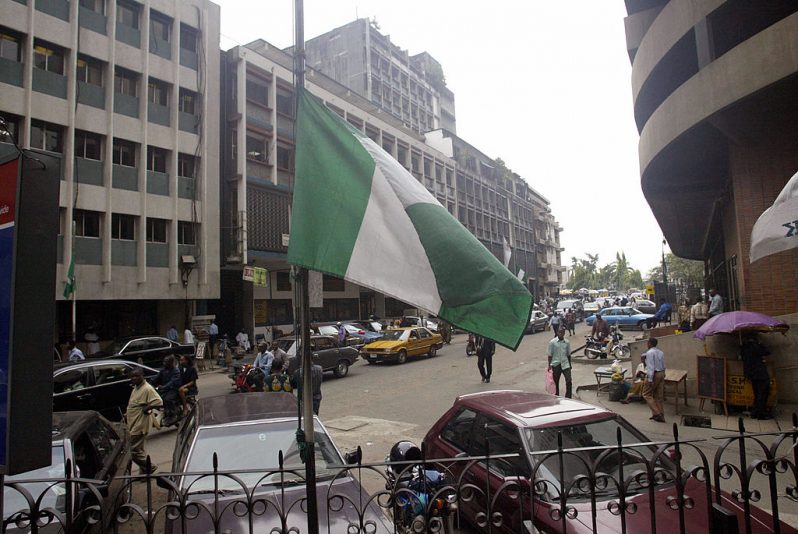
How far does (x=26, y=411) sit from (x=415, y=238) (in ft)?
6.52

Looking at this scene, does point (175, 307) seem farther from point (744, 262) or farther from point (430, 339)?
point (744, 262)

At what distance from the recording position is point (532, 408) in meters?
5.14

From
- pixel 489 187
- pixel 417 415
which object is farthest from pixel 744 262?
pixel 489 187

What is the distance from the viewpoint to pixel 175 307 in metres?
24.6

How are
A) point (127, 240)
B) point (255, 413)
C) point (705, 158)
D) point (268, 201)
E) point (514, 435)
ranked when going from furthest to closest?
point (268, 201), point (127, 240), point (705, 158), point (255, 413), point (514, 435)

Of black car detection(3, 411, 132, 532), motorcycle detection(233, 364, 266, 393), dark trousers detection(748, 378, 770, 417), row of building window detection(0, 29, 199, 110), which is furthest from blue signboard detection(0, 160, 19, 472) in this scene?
row of building window detection(0, 29, 199, 110)

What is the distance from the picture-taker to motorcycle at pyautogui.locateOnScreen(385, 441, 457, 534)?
9.57 feet

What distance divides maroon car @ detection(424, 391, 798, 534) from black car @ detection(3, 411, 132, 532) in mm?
3184

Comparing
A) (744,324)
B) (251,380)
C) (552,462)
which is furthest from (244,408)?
(744,324)

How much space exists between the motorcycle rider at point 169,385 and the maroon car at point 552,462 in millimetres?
6822

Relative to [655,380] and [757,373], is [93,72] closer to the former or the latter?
[655,380]

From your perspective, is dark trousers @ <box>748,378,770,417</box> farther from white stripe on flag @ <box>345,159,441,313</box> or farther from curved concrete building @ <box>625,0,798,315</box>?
white stripe on flag @ <box>345,159,441,313</box>

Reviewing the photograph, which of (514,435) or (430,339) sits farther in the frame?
(430,339)

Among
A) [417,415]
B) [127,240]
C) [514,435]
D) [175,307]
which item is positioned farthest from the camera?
[175,307]
